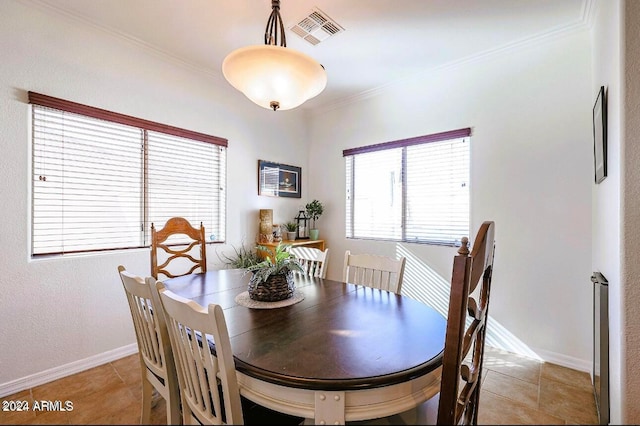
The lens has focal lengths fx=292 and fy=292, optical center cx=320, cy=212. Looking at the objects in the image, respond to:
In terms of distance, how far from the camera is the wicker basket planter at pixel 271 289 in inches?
60.0

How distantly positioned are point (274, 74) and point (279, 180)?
2190 millimetres

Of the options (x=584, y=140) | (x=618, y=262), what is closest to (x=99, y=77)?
(x=618, y=262)

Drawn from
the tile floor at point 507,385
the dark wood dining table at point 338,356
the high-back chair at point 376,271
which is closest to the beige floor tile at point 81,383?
the tile floor at point 507,385

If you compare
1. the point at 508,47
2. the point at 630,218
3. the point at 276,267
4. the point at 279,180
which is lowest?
the point at 276,267

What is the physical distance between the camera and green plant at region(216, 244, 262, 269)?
10.0 feet

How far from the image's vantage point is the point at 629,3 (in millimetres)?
1216

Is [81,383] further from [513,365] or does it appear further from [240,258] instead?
[513,365]

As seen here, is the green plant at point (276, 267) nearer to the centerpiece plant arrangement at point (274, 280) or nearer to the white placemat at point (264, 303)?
the centerpiece plant arrangement at point (274, 280)

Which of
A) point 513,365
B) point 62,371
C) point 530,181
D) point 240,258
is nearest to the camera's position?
point 62,371

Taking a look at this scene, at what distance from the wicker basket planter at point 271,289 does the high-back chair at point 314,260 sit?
609 mm

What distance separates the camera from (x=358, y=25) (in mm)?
2201

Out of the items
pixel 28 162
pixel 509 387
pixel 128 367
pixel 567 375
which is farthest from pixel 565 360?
pixel 28 162

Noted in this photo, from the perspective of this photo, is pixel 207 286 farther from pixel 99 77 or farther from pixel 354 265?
pixel 99 77

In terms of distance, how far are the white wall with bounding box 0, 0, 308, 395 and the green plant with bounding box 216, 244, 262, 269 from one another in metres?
0.19
